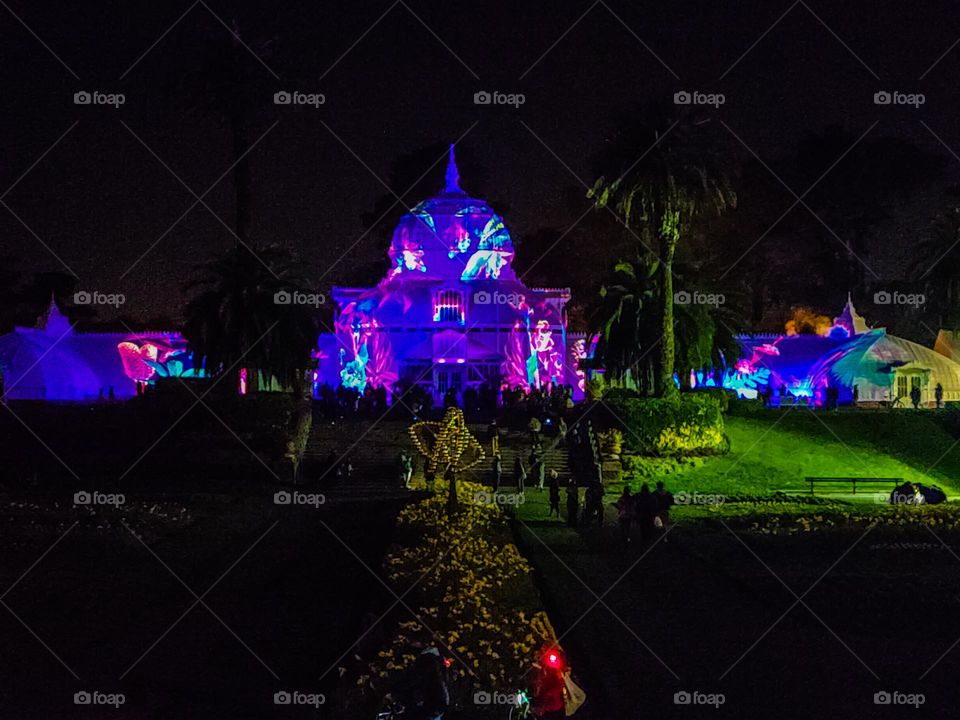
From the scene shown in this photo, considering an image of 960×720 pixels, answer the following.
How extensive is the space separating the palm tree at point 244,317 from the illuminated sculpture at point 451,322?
44.5 ft

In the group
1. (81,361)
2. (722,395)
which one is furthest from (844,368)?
(81,361)

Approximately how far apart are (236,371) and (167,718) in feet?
113

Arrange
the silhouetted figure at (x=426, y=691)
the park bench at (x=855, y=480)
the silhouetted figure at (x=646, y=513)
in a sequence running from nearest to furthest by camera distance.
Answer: the silhouetted figure at (x=426, y=691) → the silhouetted figure at (x=646, y=513) → the park bench at (x=855, y=480)

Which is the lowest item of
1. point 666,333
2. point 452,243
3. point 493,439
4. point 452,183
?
point 493,439

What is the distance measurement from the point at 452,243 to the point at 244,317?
22.5 metres

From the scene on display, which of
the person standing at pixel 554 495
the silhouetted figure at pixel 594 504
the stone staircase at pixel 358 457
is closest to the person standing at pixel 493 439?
the stone staircase at pixel 358 457

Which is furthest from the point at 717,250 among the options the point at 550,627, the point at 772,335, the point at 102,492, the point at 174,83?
the point at 550,627

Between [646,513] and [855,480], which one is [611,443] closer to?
[855,480]

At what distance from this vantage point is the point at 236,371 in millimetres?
46250

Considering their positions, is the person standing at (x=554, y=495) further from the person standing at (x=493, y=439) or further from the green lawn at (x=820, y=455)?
the person standing at (x=493, y=439)

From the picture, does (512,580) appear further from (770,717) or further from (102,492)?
(102,492)

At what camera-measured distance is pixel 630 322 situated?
4703cm

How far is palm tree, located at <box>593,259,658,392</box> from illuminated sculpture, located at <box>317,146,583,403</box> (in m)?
11.4

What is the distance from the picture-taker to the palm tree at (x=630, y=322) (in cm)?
4675
